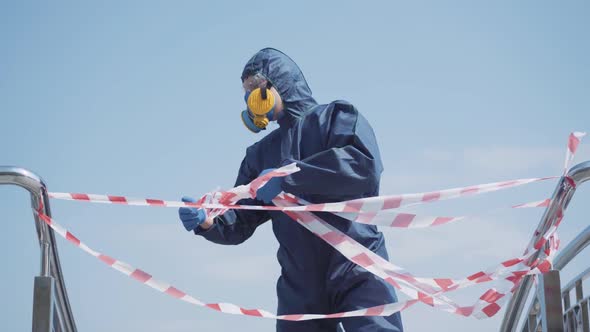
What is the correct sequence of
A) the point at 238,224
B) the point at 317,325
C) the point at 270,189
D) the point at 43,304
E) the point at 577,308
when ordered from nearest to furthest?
the point at 43,304 < the point at 577,308 < the point at 270,189 < the point at 317,325 < the point at 238,224

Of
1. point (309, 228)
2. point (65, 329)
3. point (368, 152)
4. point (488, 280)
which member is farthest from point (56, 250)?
point (488, 280)

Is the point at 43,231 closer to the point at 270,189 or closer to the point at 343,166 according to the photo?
the point at 270,189

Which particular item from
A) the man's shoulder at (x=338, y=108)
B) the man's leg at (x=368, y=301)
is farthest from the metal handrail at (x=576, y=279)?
the man's shoulder at (x=338, y=108)

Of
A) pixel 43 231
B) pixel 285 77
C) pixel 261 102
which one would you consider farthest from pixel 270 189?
pixel 43 231

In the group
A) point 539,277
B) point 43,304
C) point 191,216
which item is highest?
point 191,216

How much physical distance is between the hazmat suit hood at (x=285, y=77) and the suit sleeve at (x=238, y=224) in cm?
44

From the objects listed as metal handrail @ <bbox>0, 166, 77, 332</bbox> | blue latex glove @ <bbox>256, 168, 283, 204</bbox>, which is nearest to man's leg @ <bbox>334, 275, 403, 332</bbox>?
blue latex glove @ <bbox>256, 168, 283, 204</bbox>

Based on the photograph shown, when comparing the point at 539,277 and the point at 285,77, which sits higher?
the point at 285,77

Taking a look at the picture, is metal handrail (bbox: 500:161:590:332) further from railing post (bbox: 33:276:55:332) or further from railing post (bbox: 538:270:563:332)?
railing post (bbox: 33:276:55:332)

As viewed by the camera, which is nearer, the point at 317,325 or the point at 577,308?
the point at 577,308

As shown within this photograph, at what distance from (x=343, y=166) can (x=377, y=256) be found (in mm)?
445

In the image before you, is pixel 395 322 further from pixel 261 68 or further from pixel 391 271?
pixel 261 68

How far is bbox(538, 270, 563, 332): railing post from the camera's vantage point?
3521 mm

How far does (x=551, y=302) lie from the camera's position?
355 centimetres
